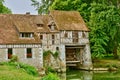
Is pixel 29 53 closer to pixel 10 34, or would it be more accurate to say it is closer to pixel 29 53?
pixel 29 53

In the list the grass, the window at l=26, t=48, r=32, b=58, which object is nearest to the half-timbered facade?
the window at l=26, t=48, r=32, b=58

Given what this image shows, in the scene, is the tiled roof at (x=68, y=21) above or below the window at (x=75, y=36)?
above

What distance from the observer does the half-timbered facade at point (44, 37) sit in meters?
41.3

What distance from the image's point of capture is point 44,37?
46.4 meters

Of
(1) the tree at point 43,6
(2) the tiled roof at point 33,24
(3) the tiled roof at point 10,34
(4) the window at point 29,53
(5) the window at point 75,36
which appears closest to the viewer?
(3) the tiled roof at point 10,34

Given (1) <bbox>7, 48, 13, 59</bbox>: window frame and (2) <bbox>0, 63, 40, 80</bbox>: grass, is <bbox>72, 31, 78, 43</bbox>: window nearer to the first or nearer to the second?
(1) <bbox>7, 48, 13, 59</bbox>: window frame

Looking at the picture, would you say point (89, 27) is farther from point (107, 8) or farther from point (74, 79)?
point (74, 79)

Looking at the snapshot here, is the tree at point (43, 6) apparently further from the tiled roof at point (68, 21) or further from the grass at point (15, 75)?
the grass at point (15, 75)

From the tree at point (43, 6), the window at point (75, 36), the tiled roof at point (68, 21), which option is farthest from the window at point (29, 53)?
the tree at point (43, 6)

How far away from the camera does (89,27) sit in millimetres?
51125

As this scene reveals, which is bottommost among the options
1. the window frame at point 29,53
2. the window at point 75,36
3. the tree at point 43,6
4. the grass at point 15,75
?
the grass at point 15,75

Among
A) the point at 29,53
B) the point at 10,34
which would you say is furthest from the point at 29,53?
the point at 10,34

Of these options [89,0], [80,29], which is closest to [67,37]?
[80,29]

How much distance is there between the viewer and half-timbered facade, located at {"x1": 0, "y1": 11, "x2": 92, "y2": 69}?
41.3 metres
